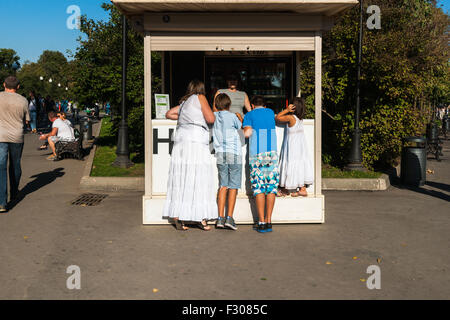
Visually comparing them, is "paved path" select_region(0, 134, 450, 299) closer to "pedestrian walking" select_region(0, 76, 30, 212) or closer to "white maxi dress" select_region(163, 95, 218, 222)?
"white maxi dress" select_region(163, 95, 218, 222)

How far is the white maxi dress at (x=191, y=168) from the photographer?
23.3 ft

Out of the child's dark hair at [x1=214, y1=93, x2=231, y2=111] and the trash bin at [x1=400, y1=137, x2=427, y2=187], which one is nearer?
the child's dark hair at [x1=214, y1=93, x2=231, y2=111]

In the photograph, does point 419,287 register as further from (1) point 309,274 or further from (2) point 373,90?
(2) point 373,90

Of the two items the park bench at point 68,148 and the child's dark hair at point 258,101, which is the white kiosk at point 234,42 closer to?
the child's dark hair at point 258,101

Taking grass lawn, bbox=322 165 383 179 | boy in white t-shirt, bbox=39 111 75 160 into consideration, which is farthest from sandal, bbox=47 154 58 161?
grass lawn, bbox=322 165 383 179

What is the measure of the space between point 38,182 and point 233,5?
20.4ft

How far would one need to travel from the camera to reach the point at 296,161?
26.0 ft

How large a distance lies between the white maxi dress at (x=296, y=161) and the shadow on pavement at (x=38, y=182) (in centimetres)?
442

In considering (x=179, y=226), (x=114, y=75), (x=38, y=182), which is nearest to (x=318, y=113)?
(x=179, y=226)

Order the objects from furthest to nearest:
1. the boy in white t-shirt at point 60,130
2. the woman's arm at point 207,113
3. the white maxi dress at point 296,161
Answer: the boy in white t-shirt at point 60,130
the white maxi dress at point 296,161
the woman's arm at point 207,113

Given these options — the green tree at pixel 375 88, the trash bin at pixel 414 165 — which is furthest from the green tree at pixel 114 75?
the trash bin at pixel 414 165

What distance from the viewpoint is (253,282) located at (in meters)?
5.12

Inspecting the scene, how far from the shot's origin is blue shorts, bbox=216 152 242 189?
286 inches
